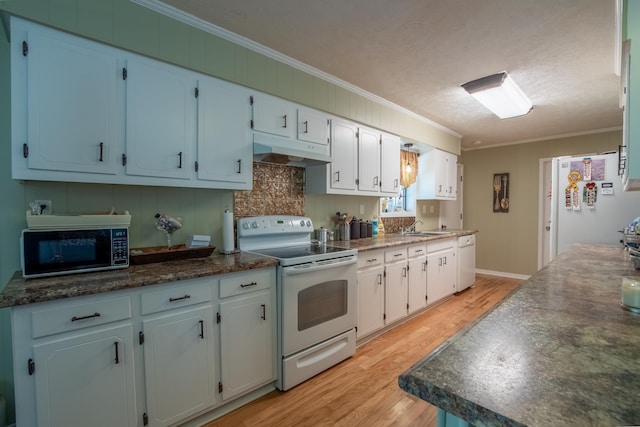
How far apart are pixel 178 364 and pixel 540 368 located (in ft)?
5.53

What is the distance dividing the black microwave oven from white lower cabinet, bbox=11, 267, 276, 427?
0.28m

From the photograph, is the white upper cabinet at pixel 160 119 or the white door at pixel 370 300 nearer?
the white upper cabinet at pixel 160 119

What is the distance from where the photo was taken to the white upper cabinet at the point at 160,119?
1761mm

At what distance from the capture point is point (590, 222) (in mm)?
3371

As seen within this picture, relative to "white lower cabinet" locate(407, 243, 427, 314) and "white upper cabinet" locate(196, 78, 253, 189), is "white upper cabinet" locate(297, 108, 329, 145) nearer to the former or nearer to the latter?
"white upper cabinet" locate(196, 78, 253, 189)

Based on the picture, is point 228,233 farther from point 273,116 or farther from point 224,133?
point 273,116

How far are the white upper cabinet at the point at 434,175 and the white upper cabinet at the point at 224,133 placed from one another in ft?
10.2

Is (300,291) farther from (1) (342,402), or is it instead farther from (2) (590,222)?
(2) (590,222)

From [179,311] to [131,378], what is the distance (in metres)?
0.37

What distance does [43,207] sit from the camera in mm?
1633

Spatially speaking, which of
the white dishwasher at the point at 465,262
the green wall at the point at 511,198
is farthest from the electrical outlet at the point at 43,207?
the green wall at the point at 511,198

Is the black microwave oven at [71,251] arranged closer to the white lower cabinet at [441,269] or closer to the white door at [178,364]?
the white door at [178,364]

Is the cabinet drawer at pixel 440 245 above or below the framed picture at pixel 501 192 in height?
below

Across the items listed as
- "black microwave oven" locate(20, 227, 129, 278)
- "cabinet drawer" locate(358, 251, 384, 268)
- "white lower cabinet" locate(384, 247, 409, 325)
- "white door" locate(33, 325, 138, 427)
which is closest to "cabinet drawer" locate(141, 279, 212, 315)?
"white door" locate(33, 325, 138, 427)
